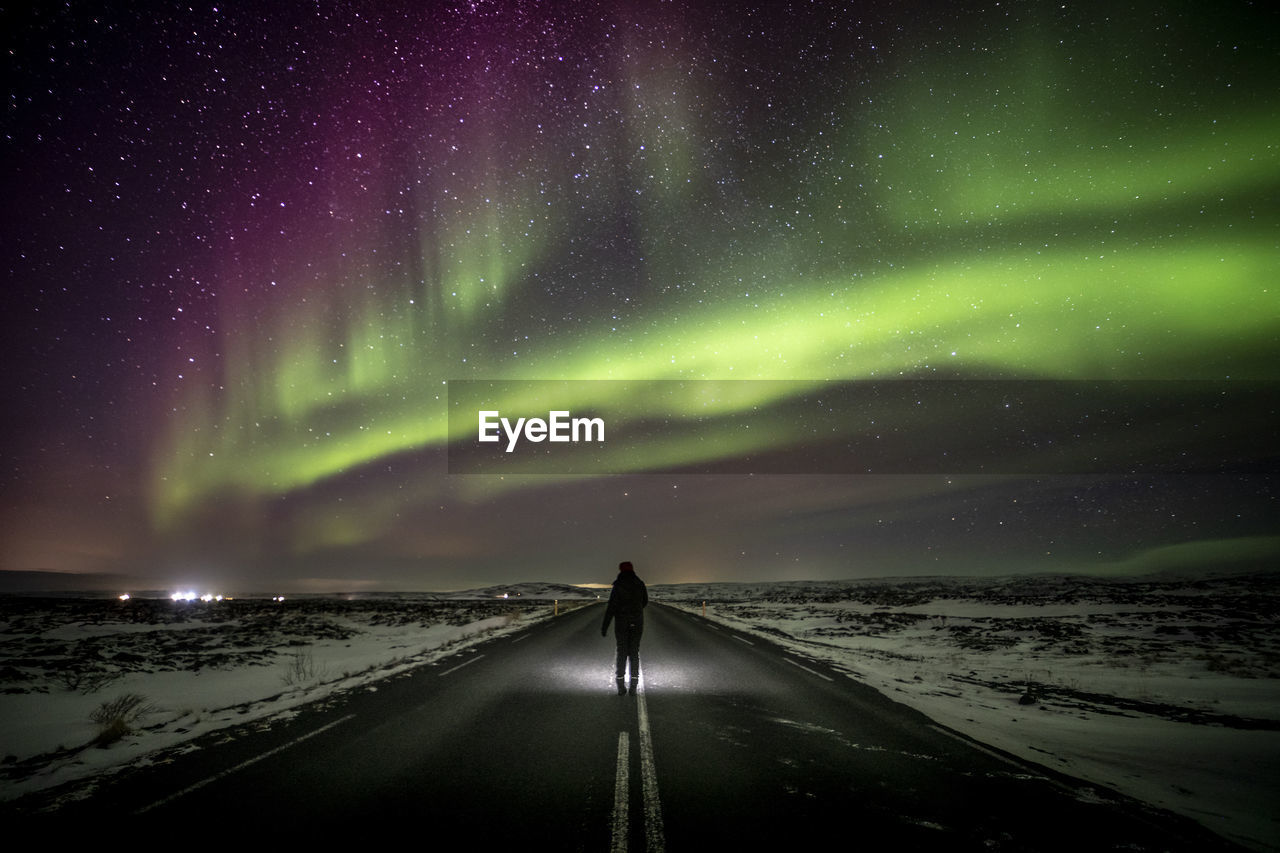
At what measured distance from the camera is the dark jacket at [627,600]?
1034cm

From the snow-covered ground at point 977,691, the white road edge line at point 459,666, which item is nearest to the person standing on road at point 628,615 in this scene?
the white road edge line at point 459,666

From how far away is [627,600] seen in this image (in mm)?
10336

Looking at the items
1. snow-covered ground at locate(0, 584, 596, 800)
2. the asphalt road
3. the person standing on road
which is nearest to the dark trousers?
the person standing on road

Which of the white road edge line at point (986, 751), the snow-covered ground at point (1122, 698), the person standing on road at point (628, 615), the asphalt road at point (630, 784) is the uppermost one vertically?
the person standing on road at point (628, 615)

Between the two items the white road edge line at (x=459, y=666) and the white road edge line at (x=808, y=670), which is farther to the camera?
the white road edge line at (x=459, y=666)

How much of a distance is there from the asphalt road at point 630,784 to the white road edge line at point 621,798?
0.02m

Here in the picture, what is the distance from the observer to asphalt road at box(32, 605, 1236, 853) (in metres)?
4.48

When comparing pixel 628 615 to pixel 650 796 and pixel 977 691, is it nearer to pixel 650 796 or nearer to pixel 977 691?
pixel 650 796

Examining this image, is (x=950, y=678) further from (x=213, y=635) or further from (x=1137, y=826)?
(x=213, y=635)

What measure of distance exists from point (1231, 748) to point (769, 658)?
30.2ft

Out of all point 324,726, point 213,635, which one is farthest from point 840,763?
point 213,635

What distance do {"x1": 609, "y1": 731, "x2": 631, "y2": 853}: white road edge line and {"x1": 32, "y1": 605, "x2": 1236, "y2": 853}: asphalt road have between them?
0.02 metres

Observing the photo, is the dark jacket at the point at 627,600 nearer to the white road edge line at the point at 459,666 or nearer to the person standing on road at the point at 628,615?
the person standing on road at the point at 628,615

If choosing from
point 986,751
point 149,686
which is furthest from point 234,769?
point 149,686
